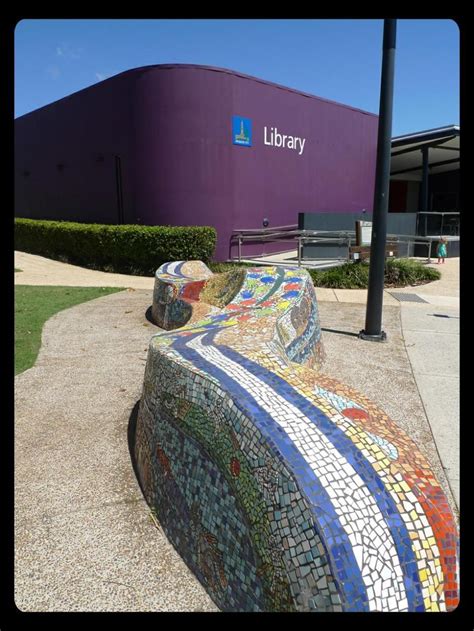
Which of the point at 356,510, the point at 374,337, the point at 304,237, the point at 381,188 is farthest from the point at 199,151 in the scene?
the point at 356,510

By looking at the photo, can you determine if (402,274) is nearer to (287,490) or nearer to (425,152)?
(287,490)

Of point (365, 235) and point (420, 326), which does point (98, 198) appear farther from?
point (420, 326)

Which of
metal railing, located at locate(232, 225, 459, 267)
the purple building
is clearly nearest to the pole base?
metal railing, located at locate(232, 225, 459, 267)

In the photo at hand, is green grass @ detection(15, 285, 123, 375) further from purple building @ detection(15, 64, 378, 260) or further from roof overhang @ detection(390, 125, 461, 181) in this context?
roof overhang @ detection(390, 125, 461, 181)

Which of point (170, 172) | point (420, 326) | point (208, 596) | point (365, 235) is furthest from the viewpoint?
point (170, 172)

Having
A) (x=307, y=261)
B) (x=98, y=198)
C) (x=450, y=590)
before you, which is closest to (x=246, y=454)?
(x=450, y=590)

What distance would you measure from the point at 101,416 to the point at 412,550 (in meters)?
3.38

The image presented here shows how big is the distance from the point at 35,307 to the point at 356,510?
8768 mm

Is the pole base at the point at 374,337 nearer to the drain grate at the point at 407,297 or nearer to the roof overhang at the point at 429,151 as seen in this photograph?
the drain grate at the point at 407,297

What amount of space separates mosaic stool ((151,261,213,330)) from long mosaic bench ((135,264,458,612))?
3910 mm

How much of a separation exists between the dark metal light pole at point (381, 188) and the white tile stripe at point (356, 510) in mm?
4888

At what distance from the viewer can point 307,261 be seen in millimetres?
14508

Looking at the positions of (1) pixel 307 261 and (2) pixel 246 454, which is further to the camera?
(1) pixel 307 261

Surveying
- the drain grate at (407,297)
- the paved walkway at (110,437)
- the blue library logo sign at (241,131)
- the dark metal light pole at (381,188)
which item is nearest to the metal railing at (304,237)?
the blue library logo sign at (241,131)
